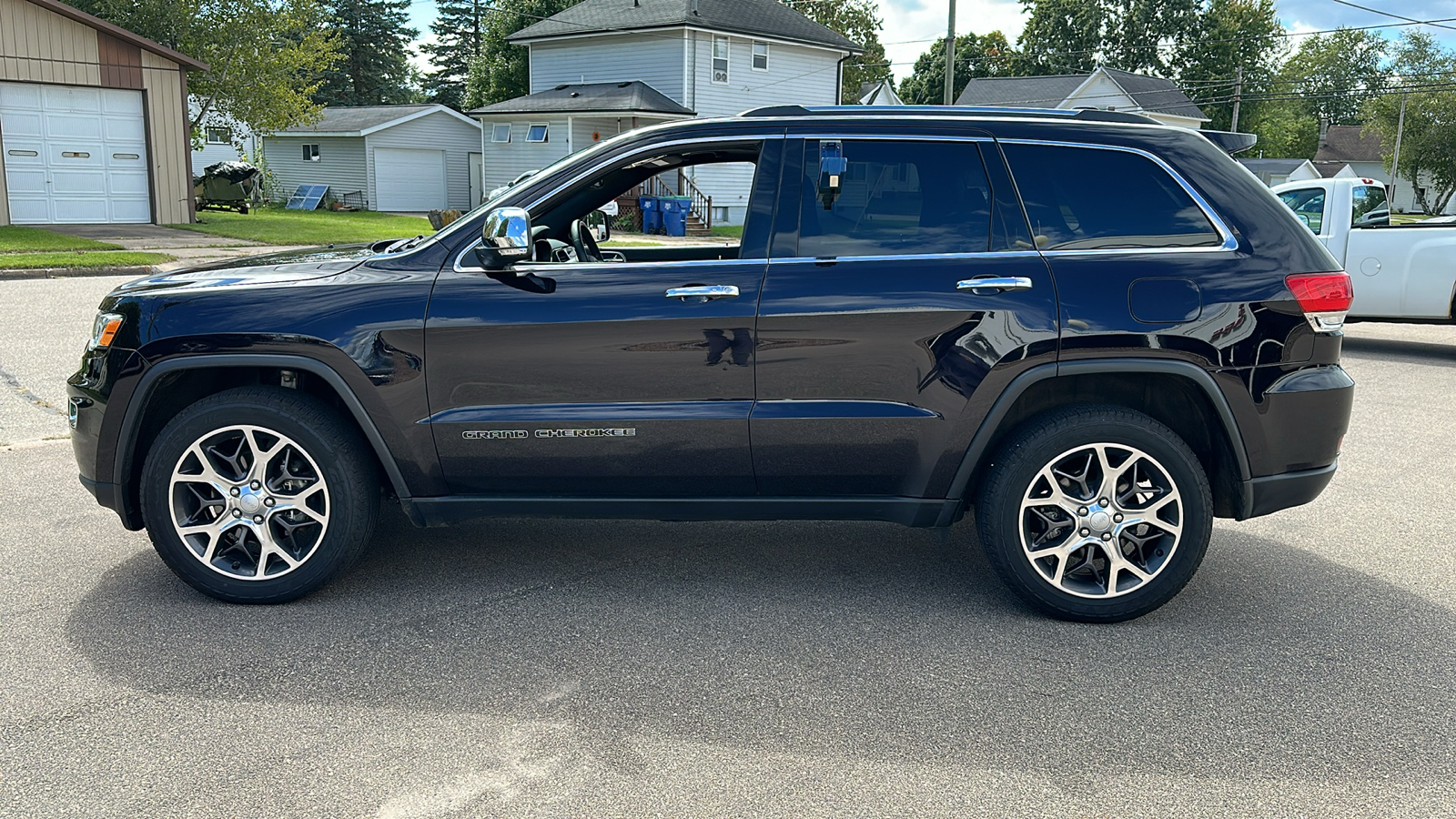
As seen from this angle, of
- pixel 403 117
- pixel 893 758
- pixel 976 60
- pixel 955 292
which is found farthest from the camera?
pixel 976 60

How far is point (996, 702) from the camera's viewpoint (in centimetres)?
364

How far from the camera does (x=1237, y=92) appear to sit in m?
68.3

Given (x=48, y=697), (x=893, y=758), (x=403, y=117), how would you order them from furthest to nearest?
(x=403, y=117)
(x=48, y=697)
(x=893, y=758)

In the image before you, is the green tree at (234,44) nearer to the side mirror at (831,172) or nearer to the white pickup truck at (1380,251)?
the white pickup truck at (1380,251)

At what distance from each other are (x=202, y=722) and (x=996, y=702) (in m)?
2.44

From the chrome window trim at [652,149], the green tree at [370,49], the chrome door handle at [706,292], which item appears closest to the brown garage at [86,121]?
the chrome window trim at [652,149]

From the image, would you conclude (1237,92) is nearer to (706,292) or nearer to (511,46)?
(511,46)

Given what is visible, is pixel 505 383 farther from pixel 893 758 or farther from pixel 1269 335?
pixel 1269 335

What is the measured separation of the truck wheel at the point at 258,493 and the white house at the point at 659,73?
1169 inches

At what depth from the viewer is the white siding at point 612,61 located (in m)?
36.0

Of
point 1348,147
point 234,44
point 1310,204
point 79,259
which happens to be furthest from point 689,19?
point 1348,147

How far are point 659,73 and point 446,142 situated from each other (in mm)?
11916

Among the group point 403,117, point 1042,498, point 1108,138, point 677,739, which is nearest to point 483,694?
point 677,739

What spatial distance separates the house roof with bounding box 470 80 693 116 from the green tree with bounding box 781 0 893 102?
76.2 ft
